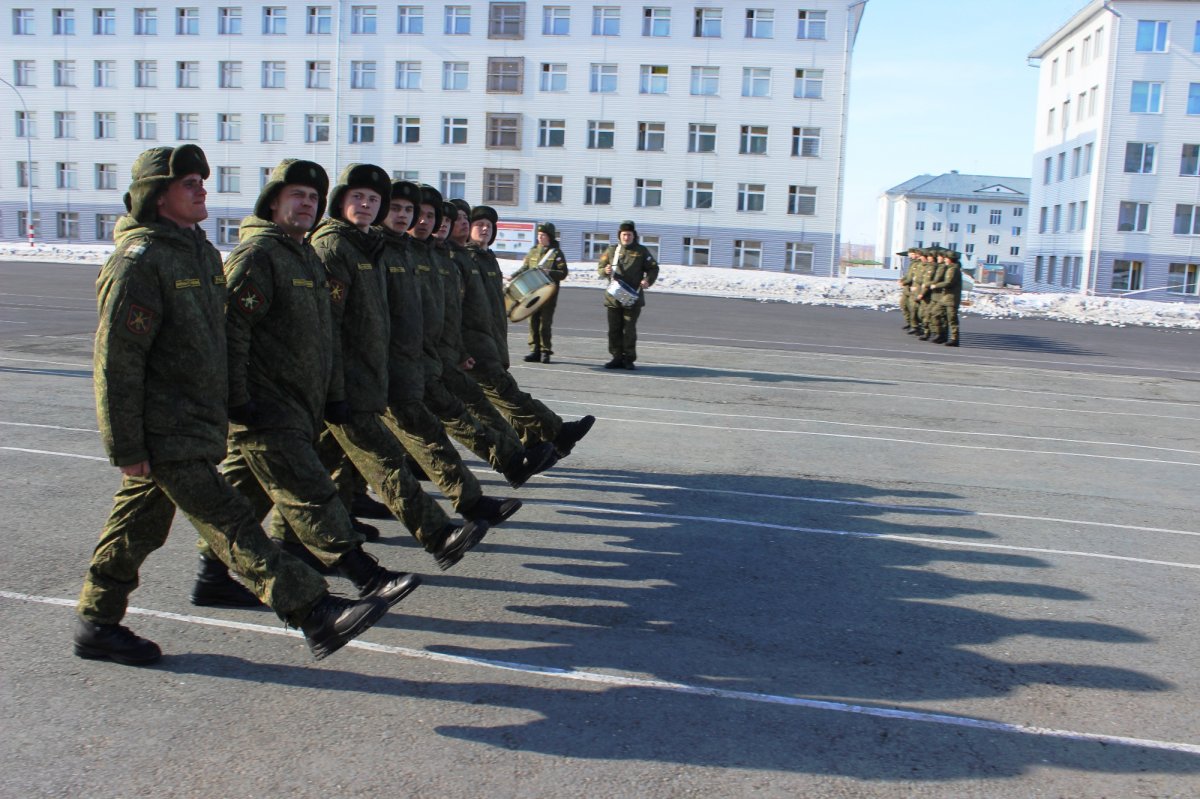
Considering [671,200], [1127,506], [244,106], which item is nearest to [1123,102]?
[671,200]

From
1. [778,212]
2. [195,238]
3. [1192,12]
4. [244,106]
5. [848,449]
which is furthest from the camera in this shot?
[244,106]

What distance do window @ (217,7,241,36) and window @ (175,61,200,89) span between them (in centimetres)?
231

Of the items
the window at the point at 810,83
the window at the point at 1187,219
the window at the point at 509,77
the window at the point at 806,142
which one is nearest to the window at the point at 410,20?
the window at the point at 509,77

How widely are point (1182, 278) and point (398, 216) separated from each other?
52697mm

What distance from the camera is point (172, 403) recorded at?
407 centimetres

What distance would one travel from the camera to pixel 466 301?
7594 millimetres

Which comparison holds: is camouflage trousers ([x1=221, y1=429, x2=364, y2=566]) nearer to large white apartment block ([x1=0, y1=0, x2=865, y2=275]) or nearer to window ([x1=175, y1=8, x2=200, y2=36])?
large white apartment block ([x1=0, y1=0, x2=865, y2=275])

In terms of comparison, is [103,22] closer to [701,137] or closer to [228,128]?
[228,128]

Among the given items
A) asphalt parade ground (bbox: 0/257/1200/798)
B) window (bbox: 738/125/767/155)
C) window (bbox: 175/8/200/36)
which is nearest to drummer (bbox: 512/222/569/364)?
asphalt parade ground (bbox: 0/257/1200/798)

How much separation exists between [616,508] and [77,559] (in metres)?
3.40

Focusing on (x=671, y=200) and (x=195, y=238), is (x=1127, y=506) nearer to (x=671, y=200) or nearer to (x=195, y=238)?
(x=195, y=238)

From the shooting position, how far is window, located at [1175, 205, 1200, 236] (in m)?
48.6

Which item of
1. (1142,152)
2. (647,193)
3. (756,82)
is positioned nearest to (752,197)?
(647,193)

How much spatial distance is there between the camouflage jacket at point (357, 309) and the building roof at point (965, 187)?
413ft
